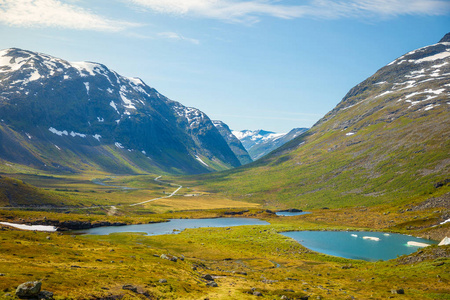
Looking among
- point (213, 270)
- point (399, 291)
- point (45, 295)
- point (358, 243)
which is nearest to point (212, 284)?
point (213, 270)

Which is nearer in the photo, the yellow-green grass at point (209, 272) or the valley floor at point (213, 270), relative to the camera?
the yellow-green grass at point (209, 272)

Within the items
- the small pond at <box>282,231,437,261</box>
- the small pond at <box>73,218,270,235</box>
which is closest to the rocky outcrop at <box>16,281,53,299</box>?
the small pond at <box>282,231,437,261</box>

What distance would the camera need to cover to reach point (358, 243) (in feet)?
367

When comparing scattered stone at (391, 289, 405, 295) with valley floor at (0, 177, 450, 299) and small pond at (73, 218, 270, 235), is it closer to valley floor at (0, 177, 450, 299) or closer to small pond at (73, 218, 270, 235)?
valley floor at (0, 177, 450, 299)

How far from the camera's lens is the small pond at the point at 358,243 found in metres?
96.7

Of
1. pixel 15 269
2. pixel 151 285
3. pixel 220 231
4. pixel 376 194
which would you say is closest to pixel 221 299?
pixel 151 285

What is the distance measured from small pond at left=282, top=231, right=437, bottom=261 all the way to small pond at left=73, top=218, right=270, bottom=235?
42.1 m

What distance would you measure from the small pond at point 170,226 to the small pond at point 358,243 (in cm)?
4208

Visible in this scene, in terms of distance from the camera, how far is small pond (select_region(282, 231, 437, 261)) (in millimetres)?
96688

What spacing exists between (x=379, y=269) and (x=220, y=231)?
2836 inches

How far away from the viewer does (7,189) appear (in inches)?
6014

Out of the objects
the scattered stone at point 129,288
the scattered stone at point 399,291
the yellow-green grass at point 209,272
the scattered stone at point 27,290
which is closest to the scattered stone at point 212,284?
the yellow-green grass at point 209,272

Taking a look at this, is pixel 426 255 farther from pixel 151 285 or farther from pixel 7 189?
pixel 7 189

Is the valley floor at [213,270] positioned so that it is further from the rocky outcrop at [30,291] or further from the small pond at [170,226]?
the small pond at [170,226]
